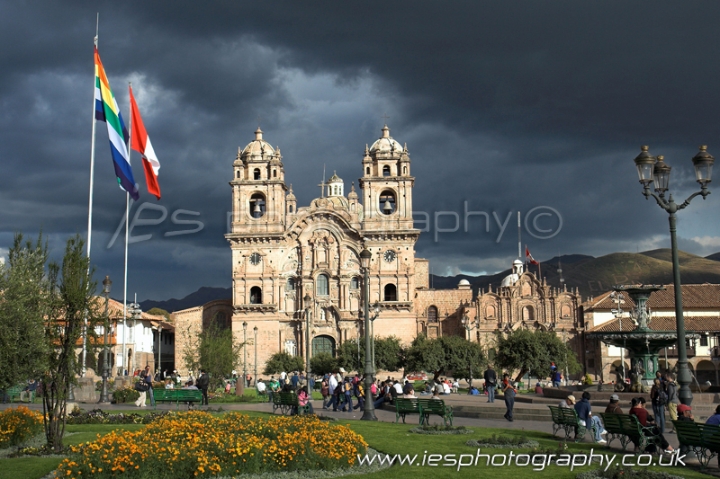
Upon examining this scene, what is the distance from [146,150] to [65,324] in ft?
48.4

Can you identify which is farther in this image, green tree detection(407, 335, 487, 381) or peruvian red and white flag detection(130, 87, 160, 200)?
green tree detection(407, 335, 487, 381)

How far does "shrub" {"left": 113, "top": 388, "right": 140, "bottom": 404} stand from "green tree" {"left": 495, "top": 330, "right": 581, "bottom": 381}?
24191 mm

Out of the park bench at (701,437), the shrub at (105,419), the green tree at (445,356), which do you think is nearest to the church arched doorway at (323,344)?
the green tree at (445,356)

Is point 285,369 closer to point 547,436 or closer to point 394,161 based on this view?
point 394,161

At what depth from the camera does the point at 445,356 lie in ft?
175

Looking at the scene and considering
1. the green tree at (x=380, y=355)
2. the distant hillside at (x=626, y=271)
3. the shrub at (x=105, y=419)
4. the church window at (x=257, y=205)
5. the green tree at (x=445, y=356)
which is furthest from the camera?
the distant hillside at (x=626, y=271)

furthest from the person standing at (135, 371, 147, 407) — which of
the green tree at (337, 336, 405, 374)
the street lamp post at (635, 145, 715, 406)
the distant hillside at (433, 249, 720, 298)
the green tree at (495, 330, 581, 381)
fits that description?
the distant hillside at (433, 249, 720, 298)

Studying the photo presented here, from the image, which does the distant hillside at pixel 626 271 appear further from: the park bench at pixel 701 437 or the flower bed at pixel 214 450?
the flower bed at pixel 214 450

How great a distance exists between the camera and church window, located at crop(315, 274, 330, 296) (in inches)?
2501

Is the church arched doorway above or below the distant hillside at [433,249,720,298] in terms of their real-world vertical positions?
below

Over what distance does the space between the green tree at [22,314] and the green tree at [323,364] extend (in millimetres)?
41057

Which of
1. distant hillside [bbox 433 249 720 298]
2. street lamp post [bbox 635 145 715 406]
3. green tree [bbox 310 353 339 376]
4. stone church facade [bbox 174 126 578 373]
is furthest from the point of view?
distant hillside [bbox 433 249 720 298]

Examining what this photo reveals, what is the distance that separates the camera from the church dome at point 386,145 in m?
65.4

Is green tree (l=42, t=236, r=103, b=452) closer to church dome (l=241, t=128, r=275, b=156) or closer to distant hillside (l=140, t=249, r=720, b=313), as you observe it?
church dome (l=241, t=128, r=275, b=156)
